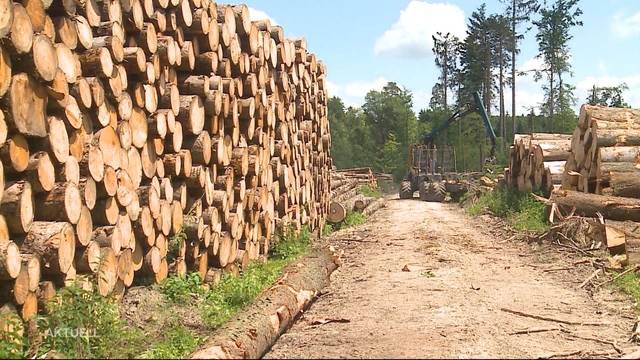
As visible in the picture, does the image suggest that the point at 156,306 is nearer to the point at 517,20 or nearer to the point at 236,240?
the point at 236,240

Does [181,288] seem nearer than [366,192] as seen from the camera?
Yes

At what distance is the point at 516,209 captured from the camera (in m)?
16.1

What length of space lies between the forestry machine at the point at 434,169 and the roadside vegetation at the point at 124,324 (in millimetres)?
21612

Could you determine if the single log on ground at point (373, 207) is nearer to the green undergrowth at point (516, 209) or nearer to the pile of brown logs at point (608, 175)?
the green undergrowth at point (516, 209)

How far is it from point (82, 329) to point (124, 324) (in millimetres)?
988

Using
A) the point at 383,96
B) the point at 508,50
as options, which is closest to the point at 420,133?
the point at 383,96

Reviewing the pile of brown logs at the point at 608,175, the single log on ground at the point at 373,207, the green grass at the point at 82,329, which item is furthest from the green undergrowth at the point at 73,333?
the single log on ground at the point at 373,207

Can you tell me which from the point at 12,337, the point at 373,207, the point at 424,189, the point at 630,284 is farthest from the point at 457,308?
the point at 424,189

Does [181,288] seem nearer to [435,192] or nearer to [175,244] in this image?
[175,244]

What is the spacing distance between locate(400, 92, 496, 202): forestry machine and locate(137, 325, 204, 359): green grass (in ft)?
75.7

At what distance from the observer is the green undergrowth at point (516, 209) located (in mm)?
13227

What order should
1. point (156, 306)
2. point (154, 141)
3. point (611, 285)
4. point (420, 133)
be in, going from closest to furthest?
1. point (156, 306)
2. point (154, 141)
3. point (611, 285)
4. point (420, 133)

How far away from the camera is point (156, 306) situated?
6.25 meters

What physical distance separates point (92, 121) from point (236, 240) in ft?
10.3
